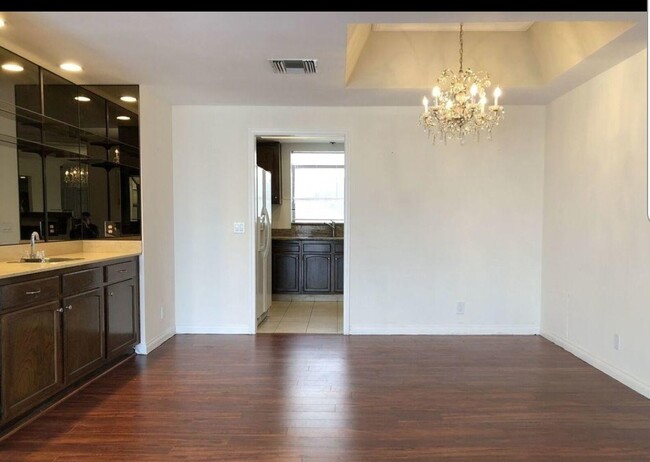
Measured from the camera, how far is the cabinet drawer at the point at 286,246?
6.25 m

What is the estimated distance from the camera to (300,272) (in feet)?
20.7

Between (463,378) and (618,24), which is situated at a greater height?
(618,24)

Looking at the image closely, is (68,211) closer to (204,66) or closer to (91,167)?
(91,167)

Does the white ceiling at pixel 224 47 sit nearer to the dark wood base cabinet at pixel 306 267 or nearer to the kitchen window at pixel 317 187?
the dark wood base cabinet at pixel 306 267

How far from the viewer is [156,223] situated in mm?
4039

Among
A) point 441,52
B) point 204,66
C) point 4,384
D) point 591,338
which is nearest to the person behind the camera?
point 4,384

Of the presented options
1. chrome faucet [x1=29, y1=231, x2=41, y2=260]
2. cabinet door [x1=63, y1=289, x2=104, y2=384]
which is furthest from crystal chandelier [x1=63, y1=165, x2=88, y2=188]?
cabinet door [x1=63, y1=289, x2=104, y2=384]

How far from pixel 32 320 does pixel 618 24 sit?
4.11 m

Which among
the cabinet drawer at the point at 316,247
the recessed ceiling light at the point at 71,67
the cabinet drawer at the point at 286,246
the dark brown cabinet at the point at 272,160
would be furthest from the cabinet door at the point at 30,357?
the dark brown cabinet at the point at 272,160

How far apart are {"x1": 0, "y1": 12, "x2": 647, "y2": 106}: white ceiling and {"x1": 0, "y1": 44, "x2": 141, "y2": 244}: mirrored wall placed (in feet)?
0.65

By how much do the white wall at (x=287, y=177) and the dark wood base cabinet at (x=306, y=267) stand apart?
0.70 meters

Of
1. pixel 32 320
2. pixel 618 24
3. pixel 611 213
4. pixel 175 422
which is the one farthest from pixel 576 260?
pixel 32 320

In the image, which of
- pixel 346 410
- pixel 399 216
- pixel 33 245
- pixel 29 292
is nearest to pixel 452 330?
pixel 399 216

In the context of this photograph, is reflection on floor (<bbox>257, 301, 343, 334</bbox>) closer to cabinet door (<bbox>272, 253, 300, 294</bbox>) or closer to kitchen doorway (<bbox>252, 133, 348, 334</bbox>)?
kitchen doorway (<bbox>252, 133, 348, 334</bbox>)
